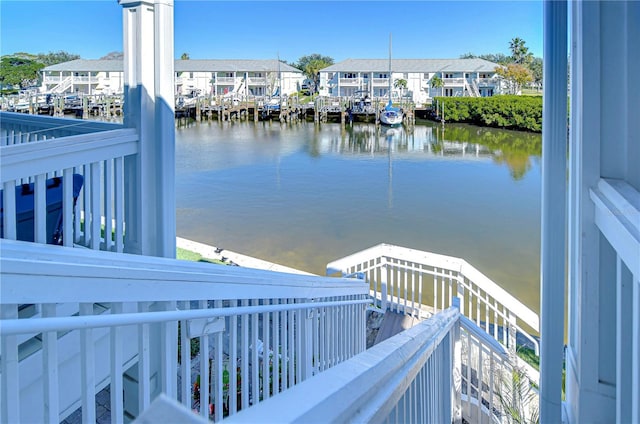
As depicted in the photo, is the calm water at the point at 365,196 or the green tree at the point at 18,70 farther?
the calm water at the point at 365,196

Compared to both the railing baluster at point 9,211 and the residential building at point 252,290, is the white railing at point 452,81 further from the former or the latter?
the railing baluster at point 9,211

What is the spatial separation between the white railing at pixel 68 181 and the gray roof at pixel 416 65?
36.1 meters

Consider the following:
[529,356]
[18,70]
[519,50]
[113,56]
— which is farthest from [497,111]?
[18,70]

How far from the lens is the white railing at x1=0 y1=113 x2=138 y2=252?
2039 millimetres

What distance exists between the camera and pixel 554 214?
157 cm

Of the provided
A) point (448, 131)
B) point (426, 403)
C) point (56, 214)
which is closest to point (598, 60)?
point (426, 403)

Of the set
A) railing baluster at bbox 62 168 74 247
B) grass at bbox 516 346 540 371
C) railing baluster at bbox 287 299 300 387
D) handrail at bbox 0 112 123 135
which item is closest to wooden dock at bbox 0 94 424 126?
grass at bbox 516 346 540 371

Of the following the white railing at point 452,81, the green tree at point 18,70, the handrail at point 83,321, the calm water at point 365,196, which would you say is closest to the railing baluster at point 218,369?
the handrail at point 83,321

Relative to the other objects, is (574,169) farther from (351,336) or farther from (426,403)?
(351,336)

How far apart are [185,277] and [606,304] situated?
3.76ft

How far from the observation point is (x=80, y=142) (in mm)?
2320

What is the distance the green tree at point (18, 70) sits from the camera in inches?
114

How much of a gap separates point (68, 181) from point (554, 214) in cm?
211

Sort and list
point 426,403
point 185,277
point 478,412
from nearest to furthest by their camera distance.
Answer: point 185,277, point 426,403, point 478,412
